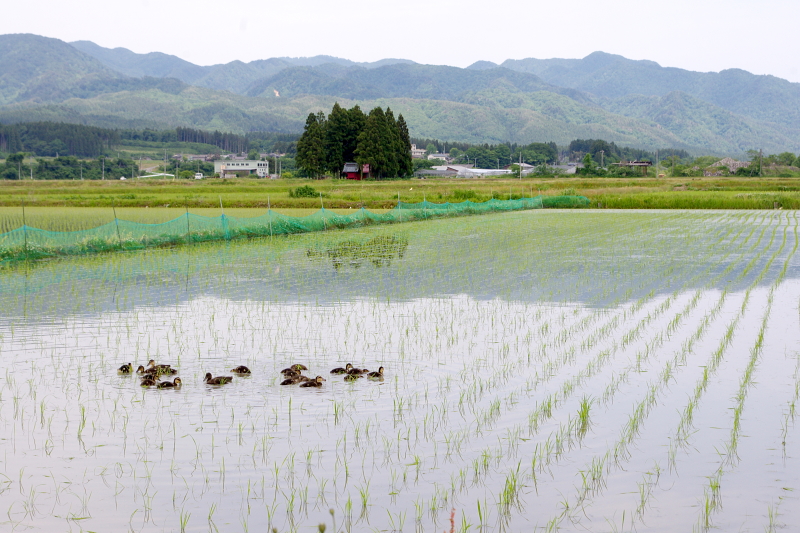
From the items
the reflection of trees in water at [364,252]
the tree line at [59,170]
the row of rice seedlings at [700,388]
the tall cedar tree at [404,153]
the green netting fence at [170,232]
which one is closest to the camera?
the row of rice seedlings at [700,388]

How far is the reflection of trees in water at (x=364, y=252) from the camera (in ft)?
51.1

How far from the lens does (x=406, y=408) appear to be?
5.57 m

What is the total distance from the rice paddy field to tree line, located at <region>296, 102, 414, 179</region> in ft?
166

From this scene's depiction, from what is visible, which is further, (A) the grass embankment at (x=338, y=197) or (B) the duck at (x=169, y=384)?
(A) the grass embankment at (x=338, y=197)

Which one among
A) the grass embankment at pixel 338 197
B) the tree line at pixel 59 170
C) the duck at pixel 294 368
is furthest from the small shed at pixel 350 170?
the duck at pixel 294 368

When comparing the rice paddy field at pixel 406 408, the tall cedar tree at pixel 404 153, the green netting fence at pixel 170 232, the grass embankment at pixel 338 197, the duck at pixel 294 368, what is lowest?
the rice paddy field at pixel 406 408

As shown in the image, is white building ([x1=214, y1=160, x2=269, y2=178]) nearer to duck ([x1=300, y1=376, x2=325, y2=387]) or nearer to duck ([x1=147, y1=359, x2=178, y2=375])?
duck ([x1=147, y1=359, x2=178, y2=375])

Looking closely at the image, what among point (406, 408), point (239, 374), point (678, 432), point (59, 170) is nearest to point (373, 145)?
point (59, 170)

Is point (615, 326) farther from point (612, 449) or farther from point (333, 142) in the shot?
point (333, 142)

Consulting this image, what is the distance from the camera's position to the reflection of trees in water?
51.1 feet

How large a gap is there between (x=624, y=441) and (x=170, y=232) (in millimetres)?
16925

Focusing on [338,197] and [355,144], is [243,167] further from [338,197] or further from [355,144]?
[338,197]

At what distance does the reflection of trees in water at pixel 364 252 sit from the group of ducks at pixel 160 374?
26.1 feet

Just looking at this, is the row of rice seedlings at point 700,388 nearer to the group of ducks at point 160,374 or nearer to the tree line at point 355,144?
the group of ducks at point 160,374
